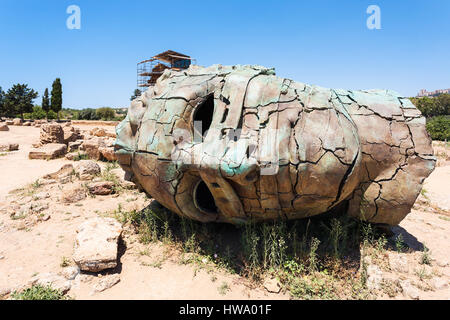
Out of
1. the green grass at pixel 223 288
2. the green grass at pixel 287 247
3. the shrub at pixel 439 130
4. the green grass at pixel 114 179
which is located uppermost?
the shrub at pixel 439 130

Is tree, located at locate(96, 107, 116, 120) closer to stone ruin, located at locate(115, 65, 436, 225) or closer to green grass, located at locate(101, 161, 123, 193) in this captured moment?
green grass, located at locate(101, 161, 123, 193)

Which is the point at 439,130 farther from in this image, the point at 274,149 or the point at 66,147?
the point at 66,147

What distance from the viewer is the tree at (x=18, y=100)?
3030cm

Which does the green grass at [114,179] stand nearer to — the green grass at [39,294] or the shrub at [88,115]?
the green grass at [39,294]

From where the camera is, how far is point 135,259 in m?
3.57

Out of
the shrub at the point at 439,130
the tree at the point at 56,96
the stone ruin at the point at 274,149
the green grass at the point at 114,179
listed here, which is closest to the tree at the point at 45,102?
the tree at the point at 56,96

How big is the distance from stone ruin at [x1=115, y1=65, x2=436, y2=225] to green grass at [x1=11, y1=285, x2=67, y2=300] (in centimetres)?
157

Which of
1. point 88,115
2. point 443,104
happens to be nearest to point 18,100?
point 88,115

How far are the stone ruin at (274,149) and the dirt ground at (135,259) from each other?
0.76 metres

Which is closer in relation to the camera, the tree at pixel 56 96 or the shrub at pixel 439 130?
the shrub at pixel 439 130

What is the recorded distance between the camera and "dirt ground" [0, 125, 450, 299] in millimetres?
2980

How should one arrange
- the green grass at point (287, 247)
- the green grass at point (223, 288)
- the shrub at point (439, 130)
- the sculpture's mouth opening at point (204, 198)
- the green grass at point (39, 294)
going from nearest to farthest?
the green grass at point (39, 294) → the green grass at point (223, 288) → the green grass at point (287, 247) → the sculpture's mouth opening at point (204, 198) → the shrub at point (439, 130)

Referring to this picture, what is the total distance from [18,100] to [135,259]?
3678 centimetres

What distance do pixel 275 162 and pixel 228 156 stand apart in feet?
1.75
